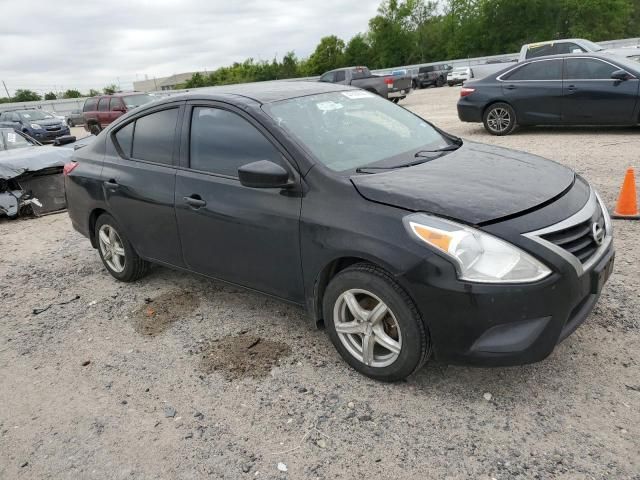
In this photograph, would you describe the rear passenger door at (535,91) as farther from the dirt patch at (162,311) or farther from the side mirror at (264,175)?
the side mirror at (264,175)

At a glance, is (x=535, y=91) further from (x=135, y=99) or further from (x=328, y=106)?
(x=135, y=99)

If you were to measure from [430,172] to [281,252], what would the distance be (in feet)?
3.43

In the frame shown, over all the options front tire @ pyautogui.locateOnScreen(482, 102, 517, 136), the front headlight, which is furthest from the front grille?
front tire @ pyautogui.locateOnScreen(482, 102, 517, 136)

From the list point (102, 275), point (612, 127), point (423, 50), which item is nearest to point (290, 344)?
point (102, 275)

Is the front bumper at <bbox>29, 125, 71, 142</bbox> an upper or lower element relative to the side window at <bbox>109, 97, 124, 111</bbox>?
lower

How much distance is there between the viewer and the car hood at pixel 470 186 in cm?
271

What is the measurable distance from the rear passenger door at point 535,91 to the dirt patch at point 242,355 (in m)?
8.39

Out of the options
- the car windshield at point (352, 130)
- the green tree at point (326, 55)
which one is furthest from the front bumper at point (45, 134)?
the green tree at point (326, 55)

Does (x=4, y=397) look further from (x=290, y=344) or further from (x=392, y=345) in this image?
(x=392, y=345)

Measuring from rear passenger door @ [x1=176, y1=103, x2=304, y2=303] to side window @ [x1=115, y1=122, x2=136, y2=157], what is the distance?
32.6 inches

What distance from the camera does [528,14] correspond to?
207ft

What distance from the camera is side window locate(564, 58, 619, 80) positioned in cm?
929

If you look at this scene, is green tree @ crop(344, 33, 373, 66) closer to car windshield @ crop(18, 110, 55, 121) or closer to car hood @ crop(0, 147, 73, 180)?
car windshield @ crop(18, 110, 55, 121)

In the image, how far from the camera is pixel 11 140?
9.25 meters
